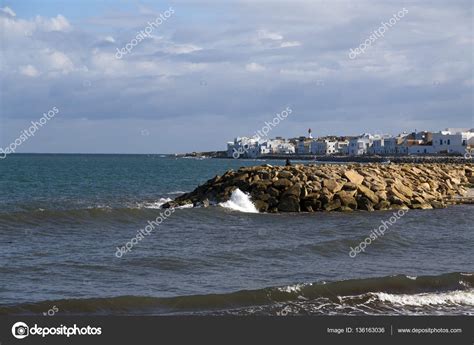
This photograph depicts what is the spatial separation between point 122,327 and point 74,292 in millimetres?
3092

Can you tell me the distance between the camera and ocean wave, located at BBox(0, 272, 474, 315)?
502 inches

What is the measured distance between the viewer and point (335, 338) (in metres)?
10.1

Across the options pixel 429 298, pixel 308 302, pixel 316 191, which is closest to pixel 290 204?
pixel 316 191

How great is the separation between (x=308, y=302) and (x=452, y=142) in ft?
349

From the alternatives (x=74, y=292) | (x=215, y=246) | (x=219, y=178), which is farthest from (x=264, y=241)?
(x=219, y=178)

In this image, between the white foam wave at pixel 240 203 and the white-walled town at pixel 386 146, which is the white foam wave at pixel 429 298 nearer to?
the white foam wave at pixel 240 203

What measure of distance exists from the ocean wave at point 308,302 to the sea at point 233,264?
2 cm

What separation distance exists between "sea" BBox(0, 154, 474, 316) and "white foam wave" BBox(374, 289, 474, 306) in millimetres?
42

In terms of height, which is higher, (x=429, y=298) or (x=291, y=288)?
(x=291, y=288)

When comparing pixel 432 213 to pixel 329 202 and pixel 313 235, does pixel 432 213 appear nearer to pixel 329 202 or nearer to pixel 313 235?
pixel 329 202

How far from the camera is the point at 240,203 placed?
31.1 m

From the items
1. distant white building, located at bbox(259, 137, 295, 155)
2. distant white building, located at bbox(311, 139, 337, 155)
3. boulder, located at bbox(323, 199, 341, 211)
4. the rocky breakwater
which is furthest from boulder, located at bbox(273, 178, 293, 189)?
distant white building, located at bbox(259, 137, 295, 155)

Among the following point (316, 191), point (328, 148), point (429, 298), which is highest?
point (328, 148)

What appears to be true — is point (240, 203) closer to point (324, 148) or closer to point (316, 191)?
point (316, 191)
